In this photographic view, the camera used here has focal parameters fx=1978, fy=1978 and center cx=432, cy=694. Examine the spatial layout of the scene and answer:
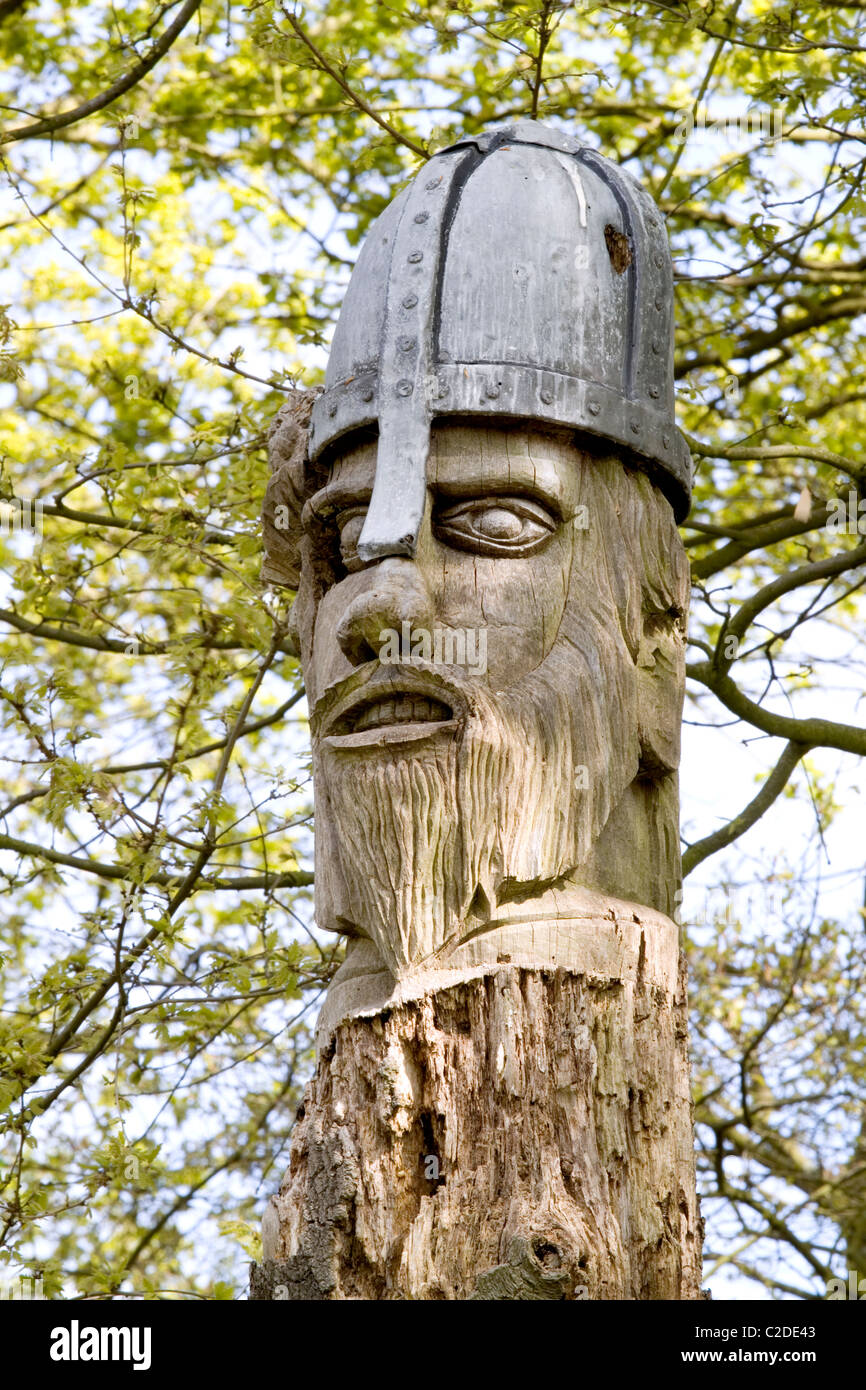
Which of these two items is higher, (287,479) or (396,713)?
(287,479)

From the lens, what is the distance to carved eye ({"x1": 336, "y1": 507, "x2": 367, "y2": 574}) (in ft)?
20.0

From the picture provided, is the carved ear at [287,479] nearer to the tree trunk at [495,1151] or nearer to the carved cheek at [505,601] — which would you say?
the carved cheek at [505,601]

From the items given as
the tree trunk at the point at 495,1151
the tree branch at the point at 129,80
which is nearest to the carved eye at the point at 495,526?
the tree trunk at the point at 495,1151

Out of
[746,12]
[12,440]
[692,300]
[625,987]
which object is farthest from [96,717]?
[625,987]

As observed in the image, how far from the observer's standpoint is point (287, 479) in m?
6.43

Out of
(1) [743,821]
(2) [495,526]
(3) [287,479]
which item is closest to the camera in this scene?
(2) [495,526]

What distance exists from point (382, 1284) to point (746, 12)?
8729 millimetres

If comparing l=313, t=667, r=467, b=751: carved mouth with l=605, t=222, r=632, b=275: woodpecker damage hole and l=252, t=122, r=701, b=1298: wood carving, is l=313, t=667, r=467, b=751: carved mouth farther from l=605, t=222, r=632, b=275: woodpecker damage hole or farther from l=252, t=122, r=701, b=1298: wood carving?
l=605, t=222, r=632, b=275: woodpecker damage hole

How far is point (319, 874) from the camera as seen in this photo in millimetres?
5812

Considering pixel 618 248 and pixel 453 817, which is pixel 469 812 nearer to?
pixel 453 817

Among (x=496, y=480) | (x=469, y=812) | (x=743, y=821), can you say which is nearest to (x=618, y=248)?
(x=496, y=480)

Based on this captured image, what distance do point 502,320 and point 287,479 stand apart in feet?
3.11
